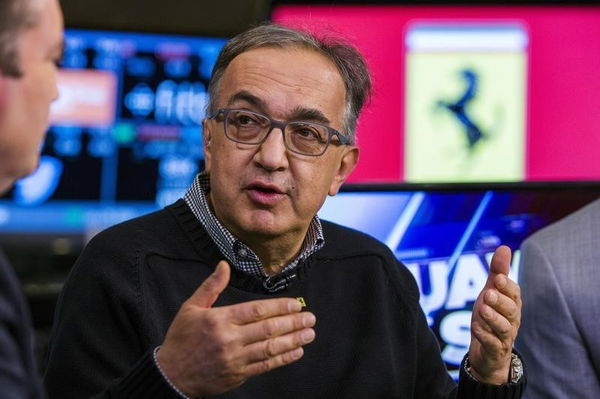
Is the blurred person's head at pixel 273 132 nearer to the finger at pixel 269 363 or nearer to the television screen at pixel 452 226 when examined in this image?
the television screen at pixel 452 226

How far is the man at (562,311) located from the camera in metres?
1.74

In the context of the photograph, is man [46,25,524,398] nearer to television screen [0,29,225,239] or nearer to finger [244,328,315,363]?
finger [244,328,315,363]

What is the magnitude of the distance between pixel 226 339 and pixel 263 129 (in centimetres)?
52

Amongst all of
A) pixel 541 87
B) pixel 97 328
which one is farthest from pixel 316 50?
pixel 541 87

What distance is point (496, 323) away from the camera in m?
1.57

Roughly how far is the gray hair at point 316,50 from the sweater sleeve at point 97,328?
346mm

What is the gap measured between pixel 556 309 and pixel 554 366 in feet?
0.33

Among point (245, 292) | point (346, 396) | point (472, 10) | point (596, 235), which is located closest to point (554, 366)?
point (596, 235)

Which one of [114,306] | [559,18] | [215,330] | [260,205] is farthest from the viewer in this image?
[559,18]

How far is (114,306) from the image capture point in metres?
1.56

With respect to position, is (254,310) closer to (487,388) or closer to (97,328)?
(97,328)

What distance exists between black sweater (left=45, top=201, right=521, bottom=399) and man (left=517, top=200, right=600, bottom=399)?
0.46ft

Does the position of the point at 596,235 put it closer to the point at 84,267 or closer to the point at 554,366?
the point at 554,366

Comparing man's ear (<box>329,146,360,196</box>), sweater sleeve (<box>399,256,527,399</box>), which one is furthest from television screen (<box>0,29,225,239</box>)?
sweater sleeve (<box>399,256,527,399</box>)
